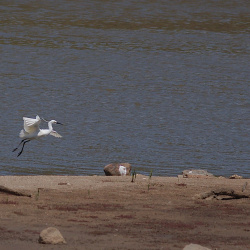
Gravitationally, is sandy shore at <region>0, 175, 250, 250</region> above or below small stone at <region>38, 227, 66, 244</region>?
below

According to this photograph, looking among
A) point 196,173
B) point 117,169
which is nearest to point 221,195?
point 196,173

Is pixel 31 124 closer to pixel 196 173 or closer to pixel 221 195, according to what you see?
pixel 196 173

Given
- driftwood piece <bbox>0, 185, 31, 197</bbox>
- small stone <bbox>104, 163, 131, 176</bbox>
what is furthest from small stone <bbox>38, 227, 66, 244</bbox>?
small stone <bbox>104, 163, 131, 176</bbox>

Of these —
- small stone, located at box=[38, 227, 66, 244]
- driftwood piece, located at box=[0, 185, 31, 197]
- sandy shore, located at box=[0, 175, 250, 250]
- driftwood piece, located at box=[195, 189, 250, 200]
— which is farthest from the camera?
driftwood piece, located at box=[195, 189, 250, 200]

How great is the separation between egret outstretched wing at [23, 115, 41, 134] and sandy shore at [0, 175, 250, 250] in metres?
0.98

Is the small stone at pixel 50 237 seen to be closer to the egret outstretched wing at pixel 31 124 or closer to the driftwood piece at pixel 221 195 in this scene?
the driftwood piece at pixel 221 195

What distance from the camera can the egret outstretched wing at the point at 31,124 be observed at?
12.5m

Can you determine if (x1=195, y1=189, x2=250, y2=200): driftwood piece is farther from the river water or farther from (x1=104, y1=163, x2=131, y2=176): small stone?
the river water

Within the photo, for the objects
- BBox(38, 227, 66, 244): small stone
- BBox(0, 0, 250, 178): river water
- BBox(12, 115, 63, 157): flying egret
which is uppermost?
BBox(38, 227, 66, 244): small stone

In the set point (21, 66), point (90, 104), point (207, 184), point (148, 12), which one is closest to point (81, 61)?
point (21, 66)

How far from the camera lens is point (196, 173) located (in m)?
12.9

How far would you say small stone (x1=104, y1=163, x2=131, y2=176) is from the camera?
505 inches

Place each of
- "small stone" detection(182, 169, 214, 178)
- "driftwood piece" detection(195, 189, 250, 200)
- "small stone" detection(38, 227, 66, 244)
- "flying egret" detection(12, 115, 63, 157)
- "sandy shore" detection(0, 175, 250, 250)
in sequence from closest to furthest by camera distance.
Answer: "small stone" detection(38, 227, 66, 244)
"sandy shore" detection(0, 175, 250, 250)
"driftwood piece" detection(195, 189, 250, 200)
"flying egret" detection(12, 115, 63, 157)
"small stone" detection(182, 169, 214, 178)

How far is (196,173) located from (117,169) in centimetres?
131
